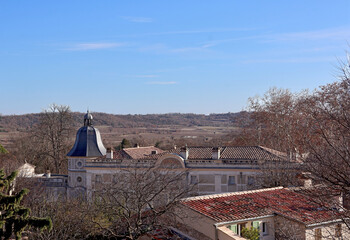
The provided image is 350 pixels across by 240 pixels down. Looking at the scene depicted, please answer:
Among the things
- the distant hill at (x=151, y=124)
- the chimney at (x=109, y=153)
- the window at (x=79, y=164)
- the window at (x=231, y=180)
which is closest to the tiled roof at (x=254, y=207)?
the window at (x=231, y=180)

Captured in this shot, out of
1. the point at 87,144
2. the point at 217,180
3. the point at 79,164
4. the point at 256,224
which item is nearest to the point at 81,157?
the point at 79,164

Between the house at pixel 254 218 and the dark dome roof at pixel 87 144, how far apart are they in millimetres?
18805

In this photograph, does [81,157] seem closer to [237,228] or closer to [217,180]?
[217,180]

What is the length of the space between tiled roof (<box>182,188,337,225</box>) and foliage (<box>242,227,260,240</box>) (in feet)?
1.85

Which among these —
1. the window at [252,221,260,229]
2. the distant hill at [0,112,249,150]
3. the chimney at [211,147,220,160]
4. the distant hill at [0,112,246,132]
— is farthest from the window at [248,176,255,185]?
the distant hill at [0,112,246,132]

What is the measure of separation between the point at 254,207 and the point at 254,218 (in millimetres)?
1030

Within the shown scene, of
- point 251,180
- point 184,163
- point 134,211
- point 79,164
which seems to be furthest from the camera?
point 79,164

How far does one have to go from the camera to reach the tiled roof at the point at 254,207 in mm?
16469

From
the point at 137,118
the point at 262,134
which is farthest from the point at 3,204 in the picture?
the point at 137,118

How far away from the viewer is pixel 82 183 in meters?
34.5

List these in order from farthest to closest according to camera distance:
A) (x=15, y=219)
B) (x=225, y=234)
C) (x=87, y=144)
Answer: (x=87, y=144)
(x=225, y=234)
(x=15, y=219)

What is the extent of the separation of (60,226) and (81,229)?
965 mm

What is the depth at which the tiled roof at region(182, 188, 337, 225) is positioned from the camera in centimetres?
1647

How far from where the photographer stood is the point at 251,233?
15.8 meters
